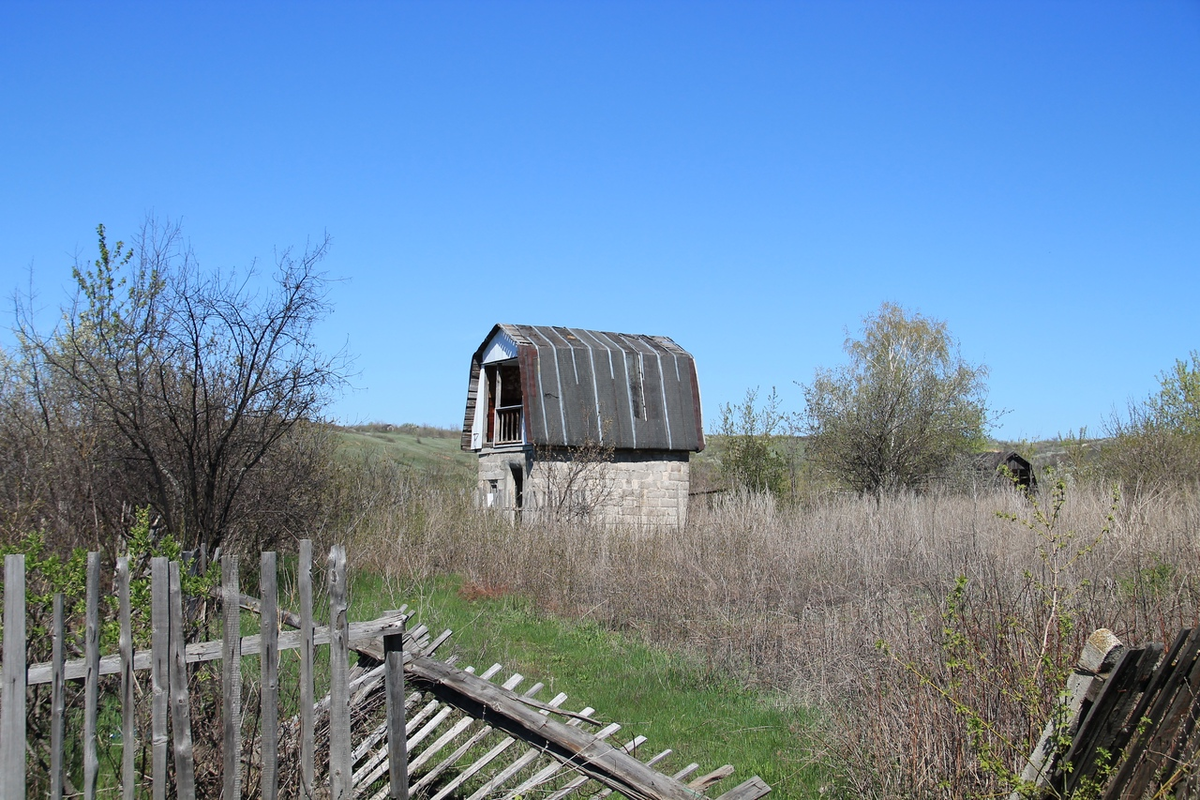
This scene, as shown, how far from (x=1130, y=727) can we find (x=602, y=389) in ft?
62.8

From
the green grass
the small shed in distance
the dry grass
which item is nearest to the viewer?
the dry grass

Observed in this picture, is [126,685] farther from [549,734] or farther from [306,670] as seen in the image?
[549,734]

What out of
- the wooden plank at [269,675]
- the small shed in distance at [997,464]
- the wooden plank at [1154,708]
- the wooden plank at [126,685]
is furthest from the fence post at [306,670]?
the small shed in distance at [997,464]

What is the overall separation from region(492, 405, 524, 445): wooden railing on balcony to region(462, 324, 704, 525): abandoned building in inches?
1.2

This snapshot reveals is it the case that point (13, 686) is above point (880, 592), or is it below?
above

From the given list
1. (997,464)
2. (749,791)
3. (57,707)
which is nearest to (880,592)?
(749,791)

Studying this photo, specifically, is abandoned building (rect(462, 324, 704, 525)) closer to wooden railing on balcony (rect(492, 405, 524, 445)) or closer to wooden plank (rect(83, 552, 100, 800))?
wooden railing on balcony (rect(492, 405, 524, 445))

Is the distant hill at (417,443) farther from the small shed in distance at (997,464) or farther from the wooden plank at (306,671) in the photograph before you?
the wooden plank at (306,671)

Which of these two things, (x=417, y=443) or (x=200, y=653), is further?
(x=417, y=443)

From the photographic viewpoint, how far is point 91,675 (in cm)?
402

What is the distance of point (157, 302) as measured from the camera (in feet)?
36.8

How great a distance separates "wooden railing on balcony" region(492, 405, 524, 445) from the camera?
77.7 feet

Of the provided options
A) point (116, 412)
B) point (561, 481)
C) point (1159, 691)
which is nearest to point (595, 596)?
point (116, 412)

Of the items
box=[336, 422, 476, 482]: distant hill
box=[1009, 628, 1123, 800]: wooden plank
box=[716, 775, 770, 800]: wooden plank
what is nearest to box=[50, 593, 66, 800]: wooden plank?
box=[716, 775, 770, 800]: wooden plank
